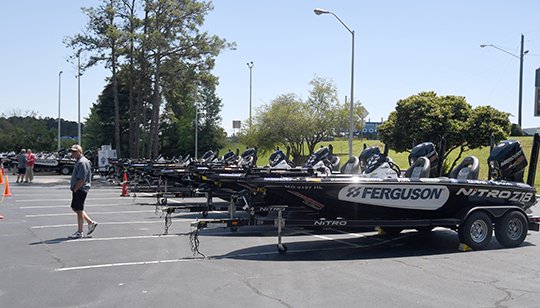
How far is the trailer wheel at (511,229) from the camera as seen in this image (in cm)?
1055

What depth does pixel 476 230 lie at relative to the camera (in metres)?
10.5

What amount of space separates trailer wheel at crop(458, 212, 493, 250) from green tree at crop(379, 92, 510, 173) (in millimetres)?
20416

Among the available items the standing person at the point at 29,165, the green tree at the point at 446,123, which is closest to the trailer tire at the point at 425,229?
the green tree at the point at 446,123

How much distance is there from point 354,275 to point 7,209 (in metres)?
11.9

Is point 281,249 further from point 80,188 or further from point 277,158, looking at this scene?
point 277,158

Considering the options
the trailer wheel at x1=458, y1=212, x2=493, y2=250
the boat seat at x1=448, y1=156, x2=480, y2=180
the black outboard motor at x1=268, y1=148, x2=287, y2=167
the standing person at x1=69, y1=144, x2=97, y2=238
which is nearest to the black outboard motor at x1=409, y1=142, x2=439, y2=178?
the boat seat at x1=448, y1=156, x2=480, y2=180

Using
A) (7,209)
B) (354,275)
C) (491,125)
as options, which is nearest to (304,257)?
(354,275)

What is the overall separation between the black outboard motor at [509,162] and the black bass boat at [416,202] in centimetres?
35

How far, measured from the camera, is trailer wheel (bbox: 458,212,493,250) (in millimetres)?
10219

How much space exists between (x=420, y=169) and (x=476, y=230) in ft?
5.26

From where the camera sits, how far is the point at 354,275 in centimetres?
806

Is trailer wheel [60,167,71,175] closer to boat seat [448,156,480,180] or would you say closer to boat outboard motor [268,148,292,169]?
boat outboard motor [268,148,292,169]

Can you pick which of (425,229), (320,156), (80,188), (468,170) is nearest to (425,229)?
(425,229)

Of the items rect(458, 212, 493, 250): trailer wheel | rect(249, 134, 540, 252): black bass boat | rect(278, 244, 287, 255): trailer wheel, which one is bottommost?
rect(278, 244, 287, 255): trailer wheel
